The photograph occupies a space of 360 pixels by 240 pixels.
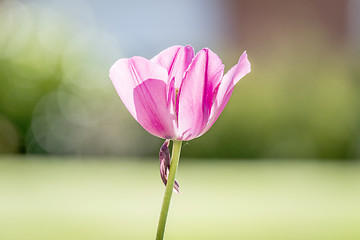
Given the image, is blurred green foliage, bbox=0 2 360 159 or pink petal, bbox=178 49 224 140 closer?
pink petal, bbox=178 49 224 140

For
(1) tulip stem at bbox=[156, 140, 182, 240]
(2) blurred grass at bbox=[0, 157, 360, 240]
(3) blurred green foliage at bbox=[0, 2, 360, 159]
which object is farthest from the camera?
(3) blurred green foliage at bbox=[0, 2, 360, 159]

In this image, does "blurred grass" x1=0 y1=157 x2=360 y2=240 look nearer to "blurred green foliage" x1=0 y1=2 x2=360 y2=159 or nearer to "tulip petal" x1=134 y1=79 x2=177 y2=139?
"tulip petal" x1=134 y1=79 x2=177 y2=139

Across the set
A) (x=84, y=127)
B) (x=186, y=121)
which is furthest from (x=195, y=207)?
(x=84, y=127)

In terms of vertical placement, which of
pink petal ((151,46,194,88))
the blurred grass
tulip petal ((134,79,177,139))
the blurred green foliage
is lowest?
tulip petal ((134,79,177,139))

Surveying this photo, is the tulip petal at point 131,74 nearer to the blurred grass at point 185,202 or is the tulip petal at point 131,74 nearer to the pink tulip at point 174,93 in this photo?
the pink tulip at point 174,93

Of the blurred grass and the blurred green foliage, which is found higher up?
the blurred green foliage

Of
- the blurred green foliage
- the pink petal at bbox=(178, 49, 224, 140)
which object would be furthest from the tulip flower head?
the blurred green foliage

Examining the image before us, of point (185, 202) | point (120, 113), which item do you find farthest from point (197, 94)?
point (120, 113)

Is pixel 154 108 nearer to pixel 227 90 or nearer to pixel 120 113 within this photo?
pixel 227 90

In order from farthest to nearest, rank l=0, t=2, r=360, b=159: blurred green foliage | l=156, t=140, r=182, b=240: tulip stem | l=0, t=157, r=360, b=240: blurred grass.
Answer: l=0, t=2, r=360, b=159: blurred green foliage, l=0, t=157, r=360, b=240: blurred grass, l=156, t=140, r=182, b=240: tulip stem
